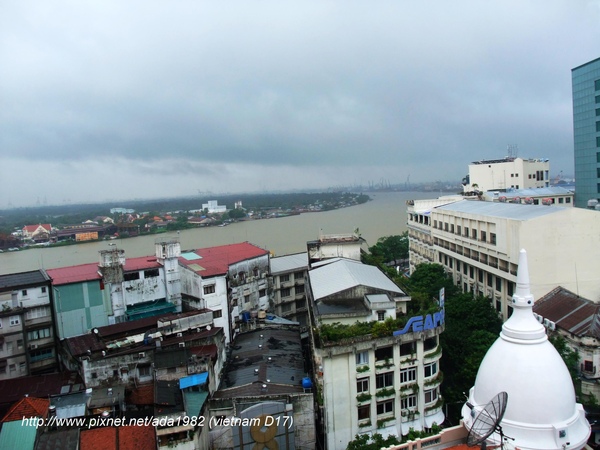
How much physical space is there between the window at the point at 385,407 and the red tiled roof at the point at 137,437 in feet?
19.0

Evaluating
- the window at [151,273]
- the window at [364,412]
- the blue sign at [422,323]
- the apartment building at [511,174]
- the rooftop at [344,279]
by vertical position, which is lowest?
the window at [364,412]

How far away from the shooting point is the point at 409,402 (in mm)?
12219

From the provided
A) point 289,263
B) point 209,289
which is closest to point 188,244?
point 289,263

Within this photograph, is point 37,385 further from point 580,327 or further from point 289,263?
point 580,327

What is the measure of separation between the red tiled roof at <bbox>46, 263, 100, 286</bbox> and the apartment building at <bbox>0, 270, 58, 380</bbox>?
44cm

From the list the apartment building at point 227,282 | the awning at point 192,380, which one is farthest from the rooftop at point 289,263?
the awning at point 192,380

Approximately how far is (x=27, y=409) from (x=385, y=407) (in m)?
9.12

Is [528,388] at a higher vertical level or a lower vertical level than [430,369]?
higher

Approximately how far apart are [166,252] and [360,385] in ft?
32.4

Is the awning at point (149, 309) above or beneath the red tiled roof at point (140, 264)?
beneath

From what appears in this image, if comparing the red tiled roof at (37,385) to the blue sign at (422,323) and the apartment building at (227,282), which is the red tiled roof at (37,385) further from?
the blue sign at (422,323)

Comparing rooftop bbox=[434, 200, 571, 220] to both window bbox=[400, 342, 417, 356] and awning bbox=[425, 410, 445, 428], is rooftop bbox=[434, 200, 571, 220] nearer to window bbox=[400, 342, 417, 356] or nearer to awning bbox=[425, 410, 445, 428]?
window bbox=[400, 342, 417, 356]

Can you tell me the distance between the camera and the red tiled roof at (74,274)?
639 inches

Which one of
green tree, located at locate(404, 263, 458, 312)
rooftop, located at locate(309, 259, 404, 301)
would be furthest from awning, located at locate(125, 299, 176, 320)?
green tree, located at locate(404, 263, 458, 312)
